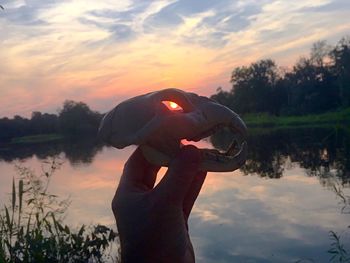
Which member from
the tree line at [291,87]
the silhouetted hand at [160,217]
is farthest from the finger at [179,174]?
the tree line at [291,87]

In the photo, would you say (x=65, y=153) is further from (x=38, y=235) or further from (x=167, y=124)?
(x=167, y=124)

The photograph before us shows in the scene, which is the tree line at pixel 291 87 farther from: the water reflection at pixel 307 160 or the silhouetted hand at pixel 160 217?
the silhouetted hand at pixel 160 217

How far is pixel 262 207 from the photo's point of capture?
1384cm

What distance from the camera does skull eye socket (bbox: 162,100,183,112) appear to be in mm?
1263

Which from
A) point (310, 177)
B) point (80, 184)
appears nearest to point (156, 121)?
point (310, 177)

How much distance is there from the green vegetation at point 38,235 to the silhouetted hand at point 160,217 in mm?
3908

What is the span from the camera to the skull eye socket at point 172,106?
1.26 meters

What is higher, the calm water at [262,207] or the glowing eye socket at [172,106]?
the glowing eye socket at [172,106]

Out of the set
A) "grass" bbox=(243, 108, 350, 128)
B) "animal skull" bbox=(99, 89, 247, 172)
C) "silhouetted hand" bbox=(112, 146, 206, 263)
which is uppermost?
"animal skull" bbox=(99, 89, 247, 172)

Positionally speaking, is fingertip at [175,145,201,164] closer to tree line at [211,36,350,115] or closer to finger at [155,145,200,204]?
finger at [155,145,200,204]

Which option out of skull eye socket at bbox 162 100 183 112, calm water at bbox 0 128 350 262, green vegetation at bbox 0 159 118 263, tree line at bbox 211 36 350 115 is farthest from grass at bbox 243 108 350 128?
skull eye socket at bbox 162 100 183 112

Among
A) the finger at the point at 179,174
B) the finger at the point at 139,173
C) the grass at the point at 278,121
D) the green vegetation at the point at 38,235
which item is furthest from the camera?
the grass at the point at 278,121

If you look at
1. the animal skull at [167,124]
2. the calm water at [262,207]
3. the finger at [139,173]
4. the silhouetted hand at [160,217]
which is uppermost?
the animal skull at [167,124]

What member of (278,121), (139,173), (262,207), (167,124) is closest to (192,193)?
(139,173)
